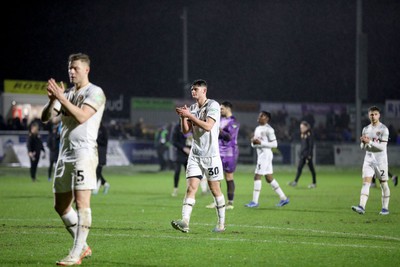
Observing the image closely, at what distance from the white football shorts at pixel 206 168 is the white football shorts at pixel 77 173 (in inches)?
147

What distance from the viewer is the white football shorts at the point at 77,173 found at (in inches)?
361

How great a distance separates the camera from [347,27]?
7406 cm

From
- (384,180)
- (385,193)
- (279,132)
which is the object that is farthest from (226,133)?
(279,132)

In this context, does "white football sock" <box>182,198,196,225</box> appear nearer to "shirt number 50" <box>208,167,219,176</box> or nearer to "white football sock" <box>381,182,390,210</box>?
"shirt number 50" <box>208,167,219,176</box>

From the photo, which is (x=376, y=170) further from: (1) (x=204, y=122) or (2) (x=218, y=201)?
(1) (x=204, y=122)

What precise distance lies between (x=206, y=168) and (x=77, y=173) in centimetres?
402

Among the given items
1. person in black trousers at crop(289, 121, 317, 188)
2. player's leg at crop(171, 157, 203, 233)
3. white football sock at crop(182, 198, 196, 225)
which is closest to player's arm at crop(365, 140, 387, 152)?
player's leg at crop(171, 157, 203, 233)

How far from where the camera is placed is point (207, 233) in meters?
12.9

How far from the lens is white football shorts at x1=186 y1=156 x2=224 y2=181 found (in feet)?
42.1

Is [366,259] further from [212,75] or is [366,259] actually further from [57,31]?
[212,75]

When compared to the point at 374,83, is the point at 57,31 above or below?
above

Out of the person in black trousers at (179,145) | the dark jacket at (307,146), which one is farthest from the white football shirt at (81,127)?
the dark jacket at (307,146)

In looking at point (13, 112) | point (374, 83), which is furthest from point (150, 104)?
point (374, 83)

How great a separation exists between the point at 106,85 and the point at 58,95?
196ft
